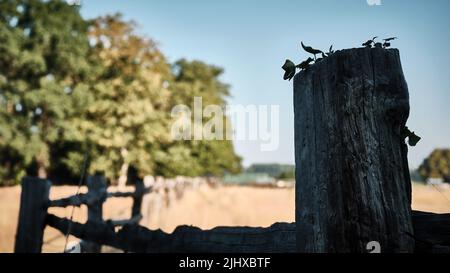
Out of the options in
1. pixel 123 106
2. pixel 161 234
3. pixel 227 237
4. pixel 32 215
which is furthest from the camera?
pixel 123 106

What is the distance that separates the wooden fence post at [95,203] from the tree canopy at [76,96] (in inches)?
616

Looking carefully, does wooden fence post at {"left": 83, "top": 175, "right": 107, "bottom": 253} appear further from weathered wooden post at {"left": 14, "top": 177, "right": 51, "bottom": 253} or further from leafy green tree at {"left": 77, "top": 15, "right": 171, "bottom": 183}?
leafy green tree at {"left": 77, "top": 15, "right": 171, "bottom": 183}

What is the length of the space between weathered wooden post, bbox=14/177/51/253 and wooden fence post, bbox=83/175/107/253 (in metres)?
0.86

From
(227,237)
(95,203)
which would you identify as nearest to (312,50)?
(227,237)

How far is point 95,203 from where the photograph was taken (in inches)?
175

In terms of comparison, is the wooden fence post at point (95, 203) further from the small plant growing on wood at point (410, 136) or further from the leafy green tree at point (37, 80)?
the leafy green tree at point (37, 80)

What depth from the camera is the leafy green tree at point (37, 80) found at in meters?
20.0

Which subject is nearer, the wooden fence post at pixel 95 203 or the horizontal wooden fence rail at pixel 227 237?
the horizontal wooden fence rail at pixel 227 237

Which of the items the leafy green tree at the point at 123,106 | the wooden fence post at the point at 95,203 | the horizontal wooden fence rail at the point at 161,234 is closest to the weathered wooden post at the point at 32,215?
the horizontal wooden fence rail at the point at 161,234

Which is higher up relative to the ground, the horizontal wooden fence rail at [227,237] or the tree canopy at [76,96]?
the tree canopy at [76,96]

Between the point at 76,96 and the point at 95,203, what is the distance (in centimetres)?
1827

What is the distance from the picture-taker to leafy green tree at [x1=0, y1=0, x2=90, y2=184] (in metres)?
20.0

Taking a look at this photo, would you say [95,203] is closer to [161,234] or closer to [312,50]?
[161,234]
